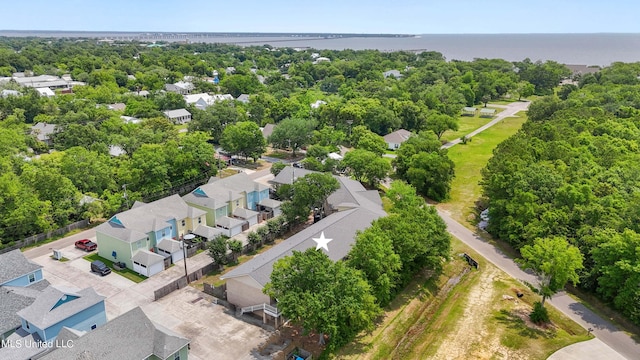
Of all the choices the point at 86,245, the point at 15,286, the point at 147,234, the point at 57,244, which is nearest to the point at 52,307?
the point at 15,286

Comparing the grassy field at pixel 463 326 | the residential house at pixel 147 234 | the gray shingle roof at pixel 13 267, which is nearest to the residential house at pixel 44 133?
the residential house at pixel 147 234

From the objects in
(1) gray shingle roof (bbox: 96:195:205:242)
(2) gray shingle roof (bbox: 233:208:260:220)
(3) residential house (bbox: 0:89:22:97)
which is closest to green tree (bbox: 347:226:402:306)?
(2) gray shingle roof (bbox: 233:208:260:220)

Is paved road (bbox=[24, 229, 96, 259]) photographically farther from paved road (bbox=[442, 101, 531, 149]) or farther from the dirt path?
paved road (bbox=[442, 101, 531, 149])

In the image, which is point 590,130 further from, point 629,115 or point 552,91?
point 552,91

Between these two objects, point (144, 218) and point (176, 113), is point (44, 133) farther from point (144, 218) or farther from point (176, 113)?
point (144, 218)

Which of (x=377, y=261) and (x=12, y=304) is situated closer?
(x=12, y=304)

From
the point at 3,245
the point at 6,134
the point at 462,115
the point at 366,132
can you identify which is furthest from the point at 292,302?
the point at 462,115

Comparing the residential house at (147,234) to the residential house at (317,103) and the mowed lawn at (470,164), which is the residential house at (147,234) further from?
the residential house at (317,103)
